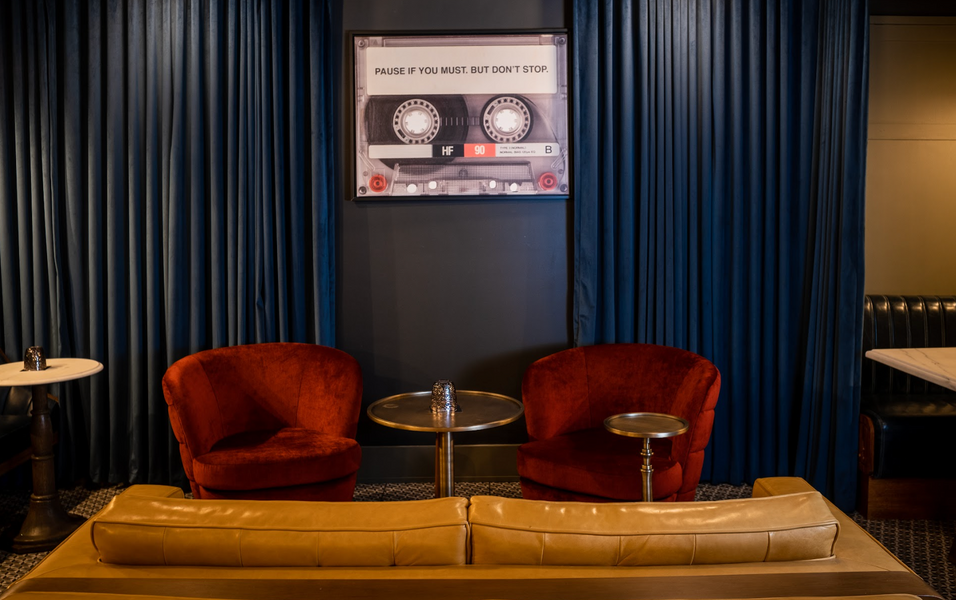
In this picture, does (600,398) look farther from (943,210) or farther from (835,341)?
(943,210)

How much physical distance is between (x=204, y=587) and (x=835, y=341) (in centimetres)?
335

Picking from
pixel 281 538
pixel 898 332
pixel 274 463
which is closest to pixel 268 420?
pixel 274 463

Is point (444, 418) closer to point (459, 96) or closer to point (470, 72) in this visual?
point (459, 96)

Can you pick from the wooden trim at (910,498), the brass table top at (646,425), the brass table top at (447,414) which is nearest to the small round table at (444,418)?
the brass table top at (447,414)

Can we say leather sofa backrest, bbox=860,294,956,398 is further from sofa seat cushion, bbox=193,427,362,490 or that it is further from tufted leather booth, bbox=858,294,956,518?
sofa seat cushion, bbox=193,427,362,490

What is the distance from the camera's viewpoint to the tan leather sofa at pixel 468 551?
124 centimetres

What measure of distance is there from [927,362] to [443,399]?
1.99 metres

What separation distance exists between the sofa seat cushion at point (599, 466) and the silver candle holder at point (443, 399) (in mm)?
380

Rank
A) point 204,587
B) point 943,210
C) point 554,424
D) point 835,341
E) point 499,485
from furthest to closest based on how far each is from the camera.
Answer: point 943,210 < point 499,485 < point 835,341 < point 554,424 < point 204,587

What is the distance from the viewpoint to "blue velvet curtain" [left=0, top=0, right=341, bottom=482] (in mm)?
3725

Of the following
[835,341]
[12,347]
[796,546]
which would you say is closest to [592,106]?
[835,341]

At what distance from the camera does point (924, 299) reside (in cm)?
383

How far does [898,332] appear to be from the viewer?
3762 millimetres

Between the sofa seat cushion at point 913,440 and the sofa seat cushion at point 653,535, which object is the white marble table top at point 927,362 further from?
the sofa seat cushion at point 653,535
